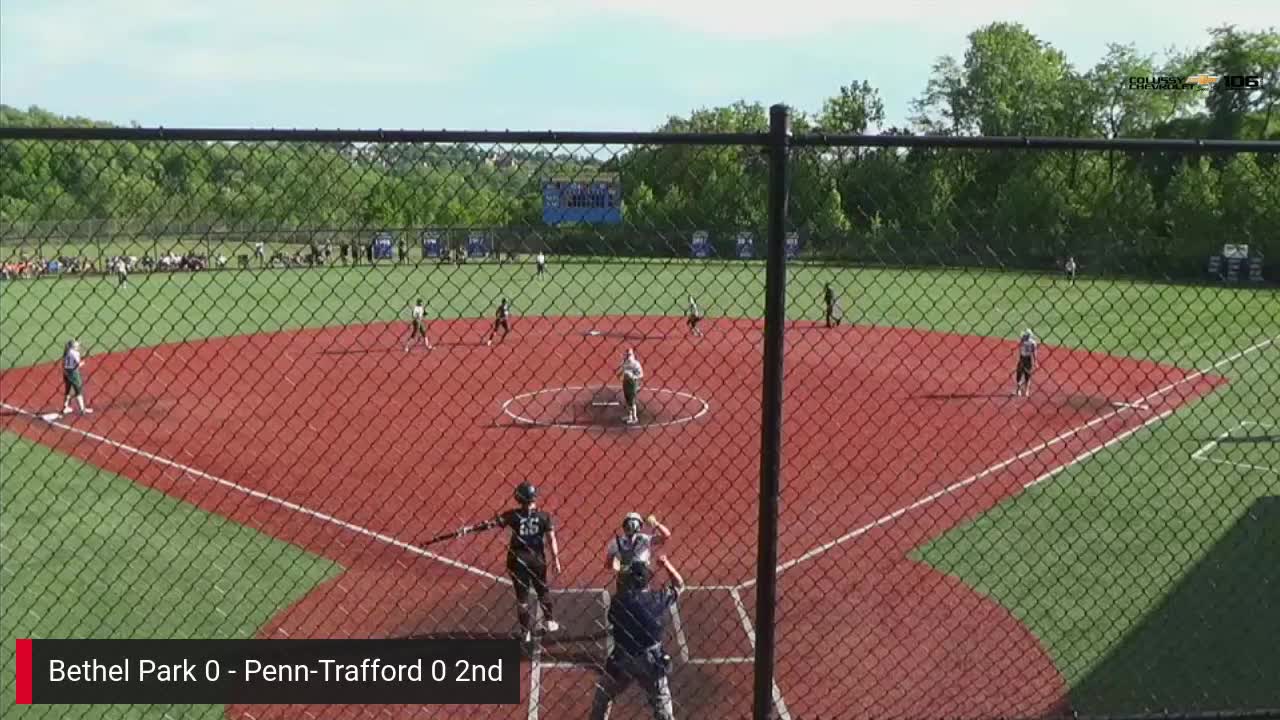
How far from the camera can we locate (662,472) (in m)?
17.6

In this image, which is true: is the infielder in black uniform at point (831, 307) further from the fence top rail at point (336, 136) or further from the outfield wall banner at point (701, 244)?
the fence top rail at point (336, 136)

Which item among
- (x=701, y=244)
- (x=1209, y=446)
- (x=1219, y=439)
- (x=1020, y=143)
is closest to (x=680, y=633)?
(x=701, y=244)

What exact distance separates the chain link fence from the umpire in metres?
0.04

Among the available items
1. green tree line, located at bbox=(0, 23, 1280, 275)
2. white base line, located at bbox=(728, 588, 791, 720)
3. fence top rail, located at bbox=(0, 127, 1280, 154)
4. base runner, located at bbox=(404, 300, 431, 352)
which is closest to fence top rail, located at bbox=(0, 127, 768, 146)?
fence top rail, located at bbox=(0, 127, 1280, 154)

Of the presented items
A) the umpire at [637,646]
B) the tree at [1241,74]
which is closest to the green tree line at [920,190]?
the tree at [1241,74]

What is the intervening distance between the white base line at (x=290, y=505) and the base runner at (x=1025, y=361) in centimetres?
1545

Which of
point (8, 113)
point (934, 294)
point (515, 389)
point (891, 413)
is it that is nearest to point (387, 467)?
point (515, 389)

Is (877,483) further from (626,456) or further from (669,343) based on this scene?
(669,343)

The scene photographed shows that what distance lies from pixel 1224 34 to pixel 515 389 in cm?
7459

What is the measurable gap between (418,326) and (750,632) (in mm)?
21562

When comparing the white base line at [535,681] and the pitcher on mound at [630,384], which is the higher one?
the pitcher on mound at [630,384]

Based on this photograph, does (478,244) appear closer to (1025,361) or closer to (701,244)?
(1025,361)

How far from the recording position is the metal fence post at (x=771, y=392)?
12.2ft

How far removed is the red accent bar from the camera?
30.3 ft
